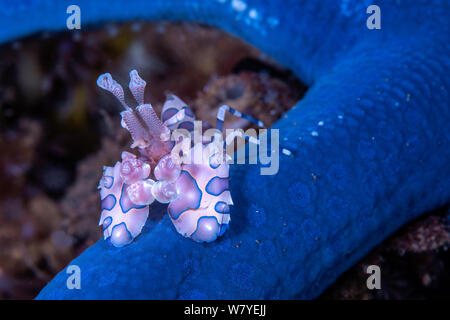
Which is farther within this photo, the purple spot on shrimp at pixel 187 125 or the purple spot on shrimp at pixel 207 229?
the purple spot on shrimp at pixel 187 125

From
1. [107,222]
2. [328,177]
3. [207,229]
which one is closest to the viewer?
[207,229]

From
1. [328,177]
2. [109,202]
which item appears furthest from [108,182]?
[328,177]

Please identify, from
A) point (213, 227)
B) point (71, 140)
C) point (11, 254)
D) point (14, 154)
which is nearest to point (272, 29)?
point (213, 227)

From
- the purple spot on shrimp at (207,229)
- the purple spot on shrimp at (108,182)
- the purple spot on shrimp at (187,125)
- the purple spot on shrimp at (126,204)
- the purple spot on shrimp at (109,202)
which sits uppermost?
the purple spot on shrimp at (187,125)

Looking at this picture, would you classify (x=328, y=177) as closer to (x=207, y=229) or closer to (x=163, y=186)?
(x=207, y=229)

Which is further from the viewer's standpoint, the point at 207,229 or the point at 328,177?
the point at 328,177

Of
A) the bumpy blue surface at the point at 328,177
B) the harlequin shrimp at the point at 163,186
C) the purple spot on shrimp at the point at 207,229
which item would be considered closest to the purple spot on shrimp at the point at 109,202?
the harlequin shrimp at the point at 163,186

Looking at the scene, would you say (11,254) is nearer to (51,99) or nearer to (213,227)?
(51,99)

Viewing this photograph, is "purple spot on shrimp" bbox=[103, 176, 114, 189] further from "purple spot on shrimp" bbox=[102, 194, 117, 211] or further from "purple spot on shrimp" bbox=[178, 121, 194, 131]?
"purple spot on shrimp" bbox=[178, 121, 194, 131]

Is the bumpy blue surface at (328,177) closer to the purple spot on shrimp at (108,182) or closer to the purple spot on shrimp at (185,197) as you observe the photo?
the purple spot on shrimp at (185,197)
